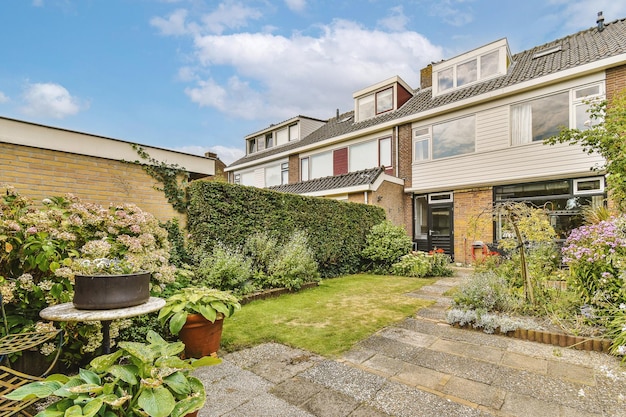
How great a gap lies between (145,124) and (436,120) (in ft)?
31.4

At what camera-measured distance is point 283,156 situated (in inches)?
656

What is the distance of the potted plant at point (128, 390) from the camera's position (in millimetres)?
1359

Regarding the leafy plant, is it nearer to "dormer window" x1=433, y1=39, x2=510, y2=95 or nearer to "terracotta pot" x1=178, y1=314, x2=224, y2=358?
"terracotta pot" x1=178, y1=314, x2=224, y2=358

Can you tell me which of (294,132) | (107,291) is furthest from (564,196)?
(294,132)

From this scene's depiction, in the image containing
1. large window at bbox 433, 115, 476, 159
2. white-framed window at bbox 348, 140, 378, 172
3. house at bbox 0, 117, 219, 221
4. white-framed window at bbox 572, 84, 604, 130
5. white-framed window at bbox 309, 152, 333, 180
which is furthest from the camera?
white-framed window at bbox 309, 152, 333, 180

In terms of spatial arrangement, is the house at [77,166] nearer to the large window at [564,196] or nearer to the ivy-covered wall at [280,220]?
the ivy-covered wall at [280,220]

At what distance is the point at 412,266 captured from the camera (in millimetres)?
8539

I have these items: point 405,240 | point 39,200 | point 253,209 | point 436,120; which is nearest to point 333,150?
point 436,120

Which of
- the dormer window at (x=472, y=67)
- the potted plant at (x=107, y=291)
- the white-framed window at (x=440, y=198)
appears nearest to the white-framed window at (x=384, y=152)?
the white-framed window at (x=440, y=198)

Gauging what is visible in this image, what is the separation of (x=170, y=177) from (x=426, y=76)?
12799mm

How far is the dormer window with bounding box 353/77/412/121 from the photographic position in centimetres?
1323

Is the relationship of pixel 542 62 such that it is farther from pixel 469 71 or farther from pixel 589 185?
pixel 589 185

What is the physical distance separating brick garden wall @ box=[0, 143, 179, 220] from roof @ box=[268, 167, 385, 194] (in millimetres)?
6839

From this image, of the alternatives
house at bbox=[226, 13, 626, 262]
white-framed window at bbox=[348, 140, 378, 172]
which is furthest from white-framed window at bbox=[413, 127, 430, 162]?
white-framed window at bbox=[348, 140, 378, 172]
